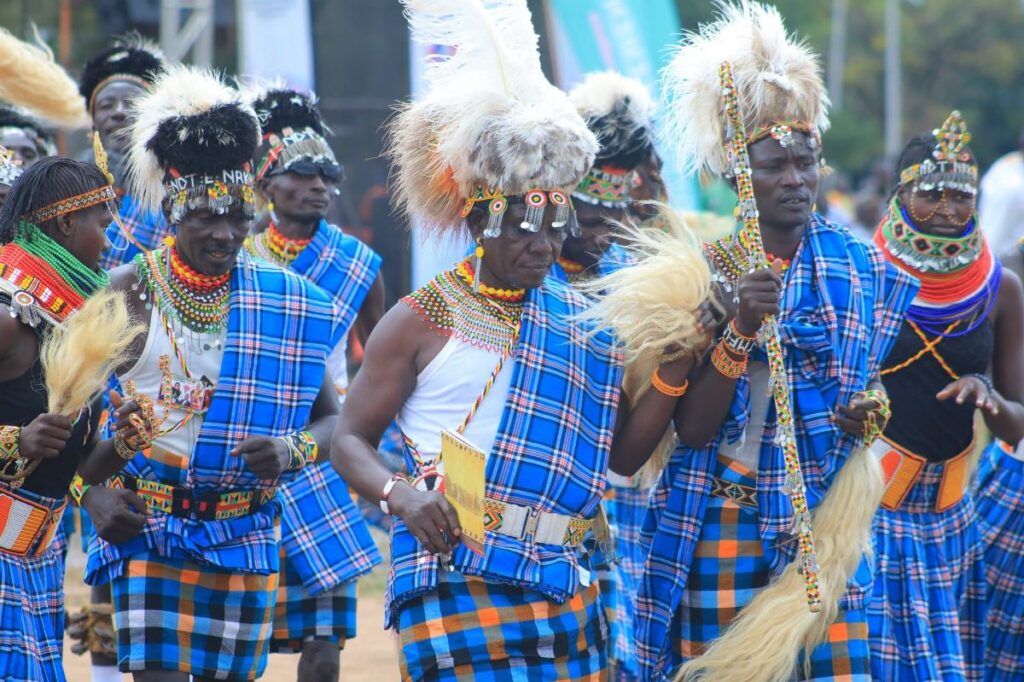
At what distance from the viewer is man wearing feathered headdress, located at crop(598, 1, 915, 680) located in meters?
4.81

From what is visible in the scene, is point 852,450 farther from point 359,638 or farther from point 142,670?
point 359,638

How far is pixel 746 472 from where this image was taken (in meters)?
4.95

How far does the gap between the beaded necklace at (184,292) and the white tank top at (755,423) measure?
179cm

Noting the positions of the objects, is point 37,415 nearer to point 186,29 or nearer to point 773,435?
point 773,435

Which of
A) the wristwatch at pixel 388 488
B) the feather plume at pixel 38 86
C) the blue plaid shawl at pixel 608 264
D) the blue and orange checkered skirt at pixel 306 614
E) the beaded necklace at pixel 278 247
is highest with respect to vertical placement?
the feather plume at pixel 38 86

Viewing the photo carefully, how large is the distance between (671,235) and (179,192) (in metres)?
1.66

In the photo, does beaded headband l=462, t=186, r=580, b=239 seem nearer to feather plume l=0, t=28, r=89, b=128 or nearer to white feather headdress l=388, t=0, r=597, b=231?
white feather headdress l=388, t=0, r=597, b=231

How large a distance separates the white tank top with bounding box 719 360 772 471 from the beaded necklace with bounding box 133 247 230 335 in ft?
5.86

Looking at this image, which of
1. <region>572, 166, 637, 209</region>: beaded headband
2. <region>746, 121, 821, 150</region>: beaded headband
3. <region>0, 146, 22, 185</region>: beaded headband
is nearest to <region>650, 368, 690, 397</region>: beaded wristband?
<region>746, 121, 821, 150</region>: beaded headband

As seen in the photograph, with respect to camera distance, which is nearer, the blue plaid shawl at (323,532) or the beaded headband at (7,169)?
the beaded headband at (7,169)

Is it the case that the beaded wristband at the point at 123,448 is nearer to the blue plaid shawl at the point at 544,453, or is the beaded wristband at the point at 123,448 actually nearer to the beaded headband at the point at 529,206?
the blue plaid shawl at the point at 544,453

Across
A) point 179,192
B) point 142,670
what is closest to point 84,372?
point 179,192

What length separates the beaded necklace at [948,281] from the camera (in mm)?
5984

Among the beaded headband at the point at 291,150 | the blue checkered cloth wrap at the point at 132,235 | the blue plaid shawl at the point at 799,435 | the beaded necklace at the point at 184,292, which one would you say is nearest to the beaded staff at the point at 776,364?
the blue plaid shawl at the point at 799,435
